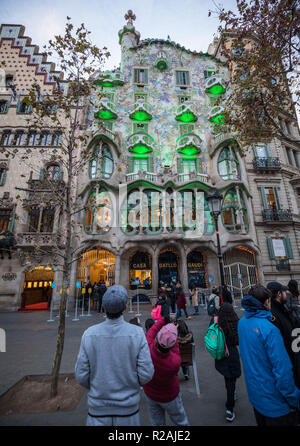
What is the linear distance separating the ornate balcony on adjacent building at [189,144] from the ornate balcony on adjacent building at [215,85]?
7.37 metres

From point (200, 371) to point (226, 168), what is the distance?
58.2ft

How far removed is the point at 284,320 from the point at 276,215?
1879cm

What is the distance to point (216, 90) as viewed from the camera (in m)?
22.7

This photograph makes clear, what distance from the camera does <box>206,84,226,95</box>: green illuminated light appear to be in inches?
882

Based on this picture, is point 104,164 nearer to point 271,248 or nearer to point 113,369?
point 271,248

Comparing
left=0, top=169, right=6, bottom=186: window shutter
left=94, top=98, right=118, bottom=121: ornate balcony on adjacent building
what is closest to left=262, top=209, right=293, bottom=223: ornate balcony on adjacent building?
left=94, top=98, right=118, bottom=121: ornate balcony on adjacent building

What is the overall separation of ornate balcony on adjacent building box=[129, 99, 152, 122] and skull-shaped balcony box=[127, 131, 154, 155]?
7.81 ft

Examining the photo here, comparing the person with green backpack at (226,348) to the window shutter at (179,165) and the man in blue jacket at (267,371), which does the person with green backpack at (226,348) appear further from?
the window shutter at (179,165)

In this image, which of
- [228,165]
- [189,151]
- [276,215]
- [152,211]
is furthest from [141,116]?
[276,215]

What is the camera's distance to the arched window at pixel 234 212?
56.6 feet

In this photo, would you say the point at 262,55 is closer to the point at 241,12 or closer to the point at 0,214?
the point at 241,12

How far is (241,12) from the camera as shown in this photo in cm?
752

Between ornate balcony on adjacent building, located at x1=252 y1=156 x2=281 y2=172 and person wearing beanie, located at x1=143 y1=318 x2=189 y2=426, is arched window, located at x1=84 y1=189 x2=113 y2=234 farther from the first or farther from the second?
ornate balcony on adjacent building, located at x1=252 y1=156 x2=281 y2=172
